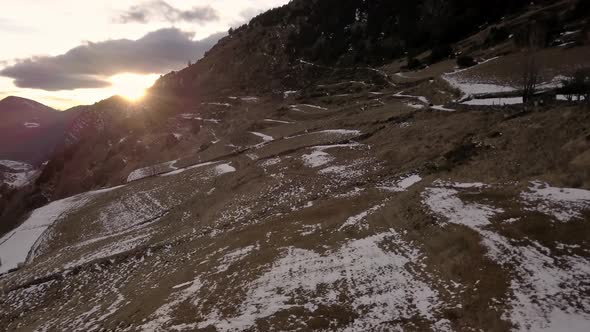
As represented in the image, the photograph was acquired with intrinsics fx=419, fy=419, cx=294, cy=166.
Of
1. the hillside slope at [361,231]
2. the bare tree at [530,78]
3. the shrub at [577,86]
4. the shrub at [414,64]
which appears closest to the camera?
the hillside slope at [361,231]

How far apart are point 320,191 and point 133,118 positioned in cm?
13365

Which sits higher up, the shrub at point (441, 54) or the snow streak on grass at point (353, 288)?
the shrub at point (441, 54)

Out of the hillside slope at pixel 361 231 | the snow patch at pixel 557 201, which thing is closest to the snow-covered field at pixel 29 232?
the hillside slope at pixel 361 231

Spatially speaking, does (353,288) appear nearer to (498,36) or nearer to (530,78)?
(530,78)

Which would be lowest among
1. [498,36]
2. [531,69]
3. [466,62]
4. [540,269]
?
[540,269]

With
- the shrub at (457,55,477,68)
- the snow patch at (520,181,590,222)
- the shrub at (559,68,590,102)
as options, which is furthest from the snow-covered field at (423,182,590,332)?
the shrub at (457,55,477,68)

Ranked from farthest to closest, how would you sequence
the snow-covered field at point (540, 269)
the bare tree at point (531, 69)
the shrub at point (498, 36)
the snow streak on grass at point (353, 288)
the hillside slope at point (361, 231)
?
the shrub at point (498, 36), the bare tree at point (531, 69), the hillside slope at point (361, 231), the snow streak on grass at point (353, 288), the snow-covered field at point (540, 269)

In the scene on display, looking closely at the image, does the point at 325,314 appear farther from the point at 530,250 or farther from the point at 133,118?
the point at 133,118

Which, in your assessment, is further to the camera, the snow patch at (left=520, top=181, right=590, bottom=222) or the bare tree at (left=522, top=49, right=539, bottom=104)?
the bare tree at (left=522, top=49, right=539, bottom=104)

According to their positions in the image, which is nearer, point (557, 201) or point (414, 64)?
point (557, 201)

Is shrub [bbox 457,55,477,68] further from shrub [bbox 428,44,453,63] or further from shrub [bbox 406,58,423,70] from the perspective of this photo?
shrub [bbox 406,58,423,70]

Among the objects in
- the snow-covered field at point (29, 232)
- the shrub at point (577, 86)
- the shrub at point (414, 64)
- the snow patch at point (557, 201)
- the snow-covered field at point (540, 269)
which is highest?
the shrub at point (414, 64)

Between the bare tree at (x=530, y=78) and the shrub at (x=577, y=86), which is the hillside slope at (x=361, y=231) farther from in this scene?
the shrub at (x=577, y=86)

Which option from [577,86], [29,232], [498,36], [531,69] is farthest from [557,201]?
[498,36]
